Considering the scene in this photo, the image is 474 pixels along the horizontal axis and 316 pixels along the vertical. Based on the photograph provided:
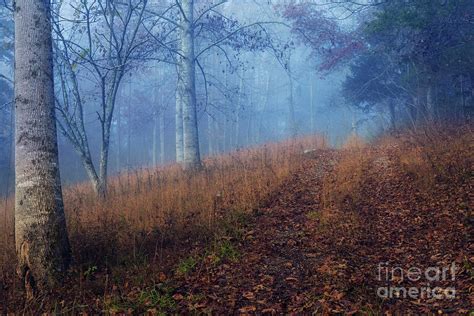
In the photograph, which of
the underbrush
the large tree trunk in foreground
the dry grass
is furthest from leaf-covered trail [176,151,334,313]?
the large tree trunk in foreground

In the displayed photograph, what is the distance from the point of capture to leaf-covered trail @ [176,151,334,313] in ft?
10.4

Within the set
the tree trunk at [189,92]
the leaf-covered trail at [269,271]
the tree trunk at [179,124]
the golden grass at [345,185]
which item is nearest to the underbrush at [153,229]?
the leaf-covered trail at [269,271]

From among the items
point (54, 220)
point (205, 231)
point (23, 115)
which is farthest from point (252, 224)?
point (23, 115)

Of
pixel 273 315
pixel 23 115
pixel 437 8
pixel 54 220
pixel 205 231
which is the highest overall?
pixel 437 8

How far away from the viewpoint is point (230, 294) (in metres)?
3.35

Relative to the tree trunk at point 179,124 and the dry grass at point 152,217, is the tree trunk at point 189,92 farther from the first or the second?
the dry grass at point 152,217

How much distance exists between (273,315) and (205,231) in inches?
83.6

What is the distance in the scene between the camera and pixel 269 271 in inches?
148

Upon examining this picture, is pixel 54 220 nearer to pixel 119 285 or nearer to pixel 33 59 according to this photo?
pixel 119 285

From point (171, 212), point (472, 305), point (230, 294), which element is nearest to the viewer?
point (472, 305)

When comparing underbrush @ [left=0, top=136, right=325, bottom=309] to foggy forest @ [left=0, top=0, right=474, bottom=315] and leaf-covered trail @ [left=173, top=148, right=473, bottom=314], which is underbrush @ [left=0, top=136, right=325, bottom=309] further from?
leaf-covered trail @ [left=173, top=148, right=473, bottom=314]

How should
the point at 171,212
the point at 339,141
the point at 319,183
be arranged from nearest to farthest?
1. the point at 171,212
2. the point at 319,183
3. the point at 339,141

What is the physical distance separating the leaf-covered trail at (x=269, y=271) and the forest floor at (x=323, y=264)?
0.01 m

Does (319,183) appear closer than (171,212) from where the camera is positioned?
No
